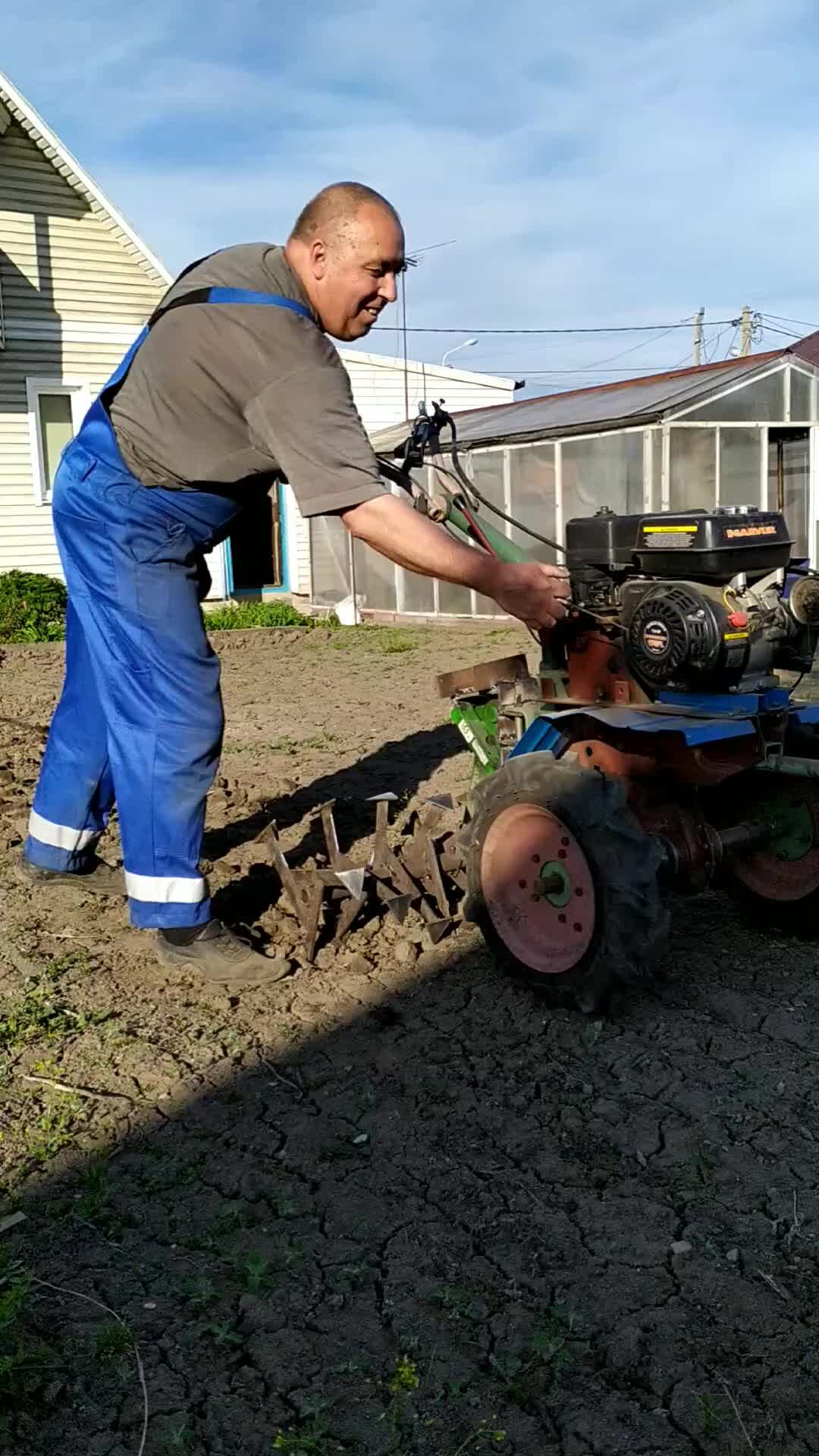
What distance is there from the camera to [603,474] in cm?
1363

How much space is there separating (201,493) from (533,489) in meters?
11.5

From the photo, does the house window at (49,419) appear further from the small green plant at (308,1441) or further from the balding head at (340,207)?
the small green plant at (308,1441)

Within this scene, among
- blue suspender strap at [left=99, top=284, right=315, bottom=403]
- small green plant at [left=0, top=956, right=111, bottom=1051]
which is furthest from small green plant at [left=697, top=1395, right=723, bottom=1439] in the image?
blue suspender strap at [left=99, top=284, right=315, bottom=403]

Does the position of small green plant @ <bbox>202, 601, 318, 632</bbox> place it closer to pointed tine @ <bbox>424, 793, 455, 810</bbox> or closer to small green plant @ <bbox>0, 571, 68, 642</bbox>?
small green plant @ <bbox>0, 571, 68, 642</bbox>

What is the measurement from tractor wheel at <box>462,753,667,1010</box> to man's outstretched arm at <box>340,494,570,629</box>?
544 millimetres

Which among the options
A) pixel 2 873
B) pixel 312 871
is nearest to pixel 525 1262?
pixel 312 871

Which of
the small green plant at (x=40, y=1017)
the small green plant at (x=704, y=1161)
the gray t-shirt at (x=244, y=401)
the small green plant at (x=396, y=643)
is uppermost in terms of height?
the gray t-shirt at (x=244, y=401)

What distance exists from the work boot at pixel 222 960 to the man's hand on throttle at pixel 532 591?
4.30 ft

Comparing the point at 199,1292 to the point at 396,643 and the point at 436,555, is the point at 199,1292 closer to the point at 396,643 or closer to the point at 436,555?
the point at 436,555

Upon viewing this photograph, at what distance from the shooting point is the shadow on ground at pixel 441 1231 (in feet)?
6.75

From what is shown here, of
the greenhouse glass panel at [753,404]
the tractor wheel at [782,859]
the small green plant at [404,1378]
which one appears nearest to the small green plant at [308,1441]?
the small green plant at [404,1378]

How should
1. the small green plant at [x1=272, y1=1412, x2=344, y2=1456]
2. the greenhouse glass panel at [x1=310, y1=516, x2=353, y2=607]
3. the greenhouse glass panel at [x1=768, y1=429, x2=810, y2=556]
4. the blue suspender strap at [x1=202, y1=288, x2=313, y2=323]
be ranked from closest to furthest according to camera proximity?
1. the small green plant at [x1=272, y1=1412, x2=344, y2=1456]
2. the blue suspender strap at [x1=202, y1=288, x2=313, y2=323]
3. the greenhouse glass panel at [x1=768, y1=429, x2=810, y2=556]
4. the greenhouse glass panel at [x1=310, y1=516, x2=353, y2=607]

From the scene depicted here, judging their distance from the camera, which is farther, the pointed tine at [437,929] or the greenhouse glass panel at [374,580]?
the greenhouse glass panel at [374,580]

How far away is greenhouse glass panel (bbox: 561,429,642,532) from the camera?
13320 millimetres
